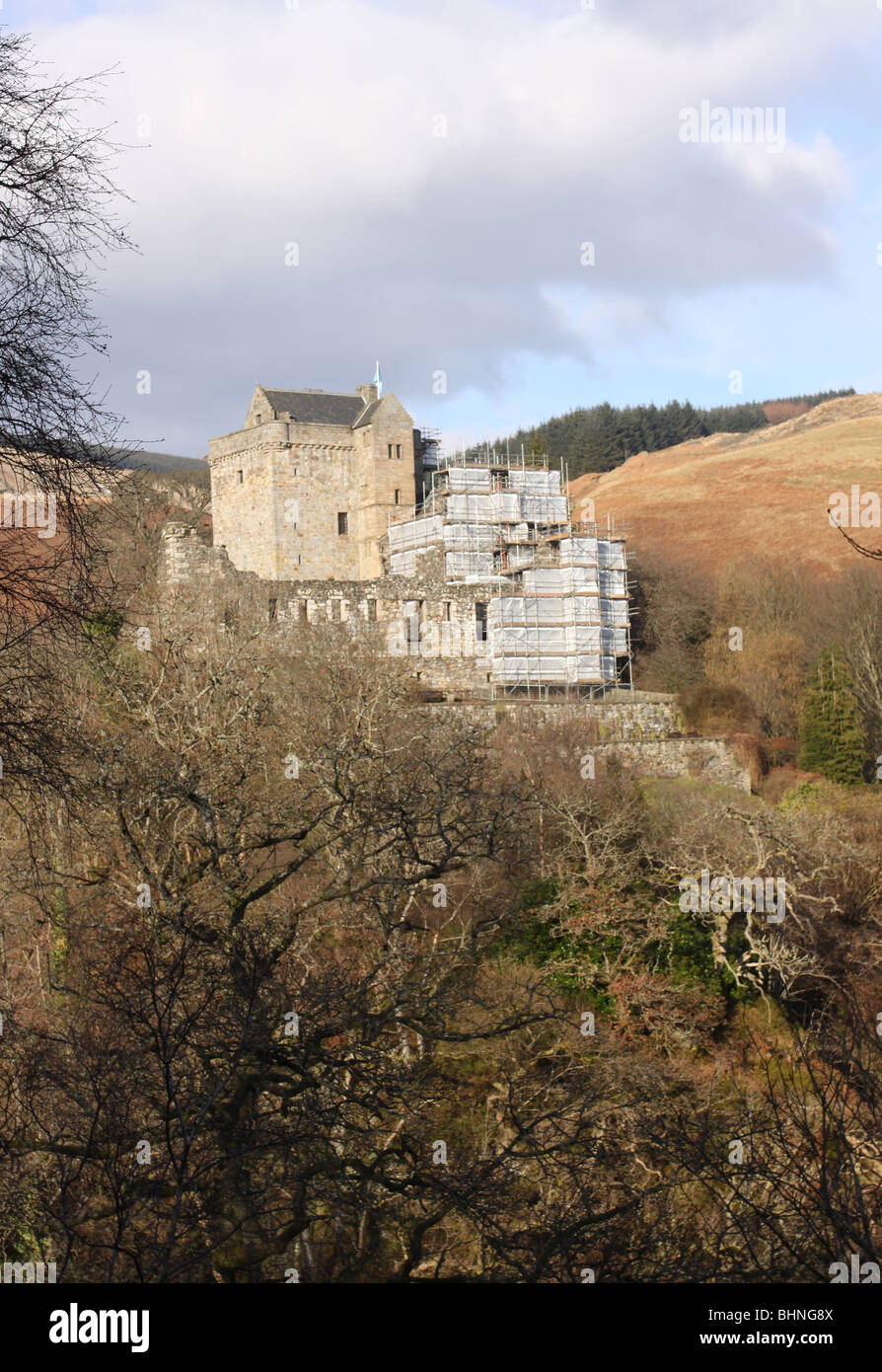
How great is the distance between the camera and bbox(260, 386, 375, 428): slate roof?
47719 mm

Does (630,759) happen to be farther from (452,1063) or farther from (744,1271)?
(744,1271)

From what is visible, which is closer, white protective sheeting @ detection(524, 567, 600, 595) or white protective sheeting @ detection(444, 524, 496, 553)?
white protective sheeting @ detection(524, 567, 600, 595)

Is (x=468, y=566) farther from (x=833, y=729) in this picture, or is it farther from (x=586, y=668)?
(x=833, y=729)

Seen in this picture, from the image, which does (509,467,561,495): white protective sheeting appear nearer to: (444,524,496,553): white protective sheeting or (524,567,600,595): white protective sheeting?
(444,524,496,553): white protective sheeting

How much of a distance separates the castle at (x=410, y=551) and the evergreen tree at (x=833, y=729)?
25.1 feet

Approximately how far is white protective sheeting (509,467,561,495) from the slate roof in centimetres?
670

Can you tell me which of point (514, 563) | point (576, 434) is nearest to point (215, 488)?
point (514, 563)

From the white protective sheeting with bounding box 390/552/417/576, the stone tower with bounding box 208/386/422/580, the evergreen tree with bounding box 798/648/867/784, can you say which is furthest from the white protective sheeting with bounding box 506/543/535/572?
the evergreen tree with bounding box 798/648/867/784

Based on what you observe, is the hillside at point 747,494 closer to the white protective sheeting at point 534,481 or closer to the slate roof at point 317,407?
the white protective sheeting at point 534,481

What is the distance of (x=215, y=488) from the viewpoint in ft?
160

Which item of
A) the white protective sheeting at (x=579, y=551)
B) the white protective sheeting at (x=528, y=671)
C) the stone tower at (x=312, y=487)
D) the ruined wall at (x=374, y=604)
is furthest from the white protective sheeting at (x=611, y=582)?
the stone tower at (x=312, y=487)

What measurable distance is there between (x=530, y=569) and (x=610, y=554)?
324 centimetres

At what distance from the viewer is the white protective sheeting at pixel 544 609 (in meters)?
41.4

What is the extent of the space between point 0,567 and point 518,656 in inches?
1352
